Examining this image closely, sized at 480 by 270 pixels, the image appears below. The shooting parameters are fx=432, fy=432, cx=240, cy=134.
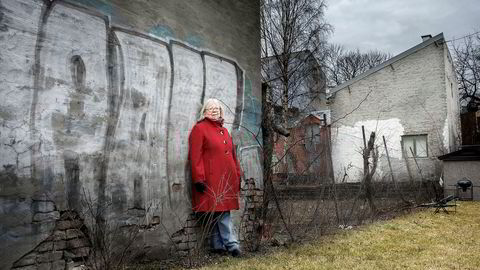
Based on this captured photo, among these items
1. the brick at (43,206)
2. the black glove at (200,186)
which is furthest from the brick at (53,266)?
the black glove at (200,186)

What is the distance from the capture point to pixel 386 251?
5398mm

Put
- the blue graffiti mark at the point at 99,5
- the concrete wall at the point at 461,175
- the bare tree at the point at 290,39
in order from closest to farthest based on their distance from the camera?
the blue graffiti mark at the point at 99,5 → the concrete wall at the point at 461,175 → the bare tree at the point at 290,39

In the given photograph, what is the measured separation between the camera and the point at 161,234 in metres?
4.50

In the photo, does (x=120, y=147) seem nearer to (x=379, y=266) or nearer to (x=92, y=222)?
(x=92, y=222)

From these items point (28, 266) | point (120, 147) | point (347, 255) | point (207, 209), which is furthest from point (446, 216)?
point (28, 266)

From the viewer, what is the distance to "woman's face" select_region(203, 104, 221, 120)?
5.07 metres

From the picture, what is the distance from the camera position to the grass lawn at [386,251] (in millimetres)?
4594

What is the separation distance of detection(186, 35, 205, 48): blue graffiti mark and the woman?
693mm

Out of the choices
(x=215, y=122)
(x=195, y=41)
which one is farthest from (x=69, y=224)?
(x=195, y=41)

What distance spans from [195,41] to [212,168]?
5.03 ft

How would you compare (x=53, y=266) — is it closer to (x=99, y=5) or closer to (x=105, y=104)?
(x=105, y=104)

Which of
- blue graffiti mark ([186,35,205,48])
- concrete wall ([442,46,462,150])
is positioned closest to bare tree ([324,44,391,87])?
concrete wall ([442,46,462,150])

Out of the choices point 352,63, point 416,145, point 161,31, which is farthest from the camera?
point 352,63

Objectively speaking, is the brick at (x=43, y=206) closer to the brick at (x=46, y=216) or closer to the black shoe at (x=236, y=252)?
the brick at (x=46, y=216)
